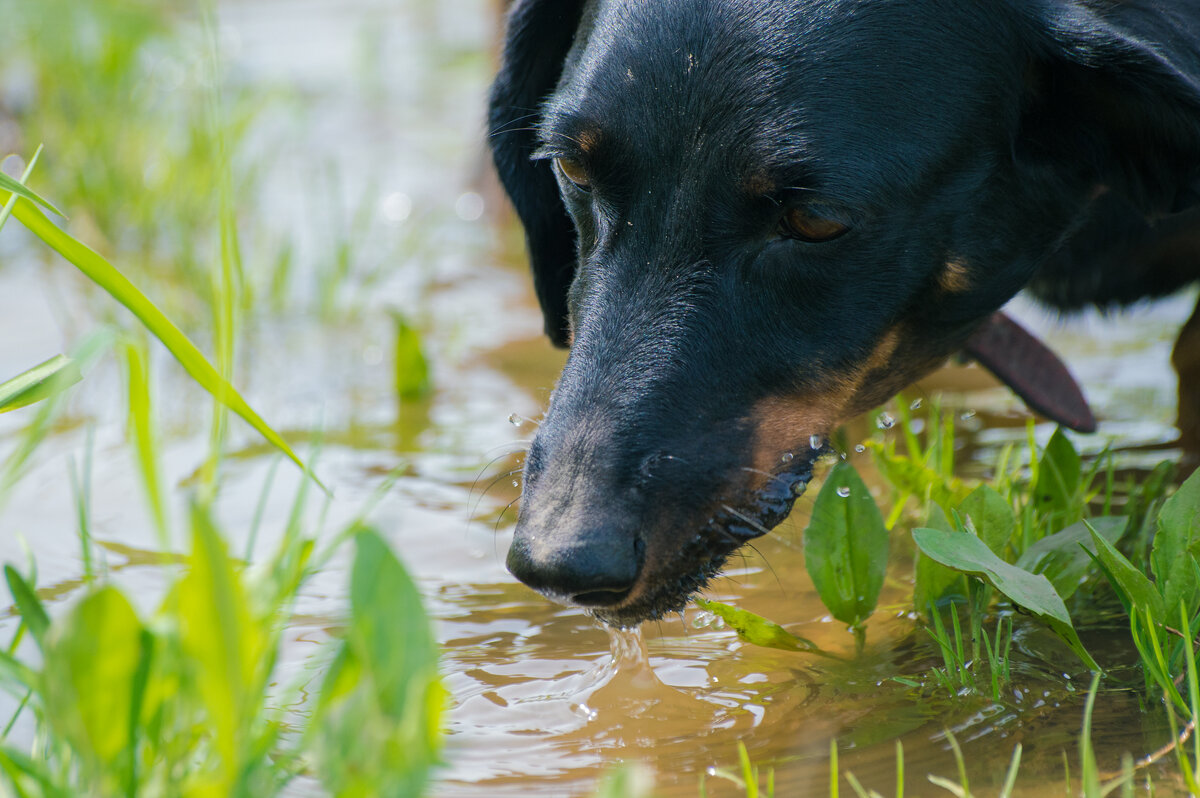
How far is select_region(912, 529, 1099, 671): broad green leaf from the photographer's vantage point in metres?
1.92

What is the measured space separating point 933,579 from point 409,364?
6.46 ft

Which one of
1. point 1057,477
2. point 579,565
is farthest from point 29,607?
point 1057,477

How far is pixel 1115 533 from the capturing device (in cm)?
225

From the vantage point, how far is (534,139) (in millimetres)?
3027

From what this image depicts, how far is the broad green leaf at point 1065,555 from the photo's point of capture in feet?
7.27

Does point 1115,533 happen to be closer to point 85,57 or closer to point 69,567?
point 69,567

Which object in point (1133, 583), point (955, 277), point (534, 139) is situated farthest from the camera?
point (534, 139)

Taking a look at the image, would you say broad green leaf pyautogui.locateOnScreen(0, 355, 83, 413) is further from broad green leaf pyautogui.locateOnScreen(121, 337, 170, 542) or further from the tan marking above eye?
the tan marking above eye

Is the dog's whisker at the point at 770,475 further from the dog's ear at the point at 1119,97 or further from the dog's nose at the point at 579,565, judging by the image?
the dog's ear at the point at 1119,97

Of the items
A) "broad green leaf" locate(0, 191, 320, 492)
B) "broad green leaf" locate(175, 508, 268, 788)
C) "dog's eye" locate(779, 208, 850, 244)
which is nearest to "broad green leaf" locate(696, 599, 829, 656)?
"dog's eye" locate(779, 208, 850, 244)

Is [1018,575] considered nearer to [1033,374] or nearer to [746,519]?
[746,519]

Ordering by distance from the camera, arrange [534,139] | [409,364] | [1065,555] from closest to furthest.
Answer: [1065,555], [534,139], [409,364]

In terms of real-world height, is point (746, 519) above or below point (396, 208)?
below

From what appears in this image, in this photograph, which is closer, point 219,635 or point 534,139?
point 219,635
